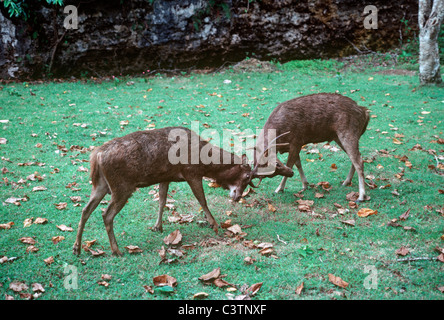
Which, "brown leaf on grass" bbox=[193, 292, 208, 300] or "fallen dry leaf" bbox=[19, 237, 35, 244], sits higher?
"fallen dry leaf" bbox=[19, 237, 35, 244]

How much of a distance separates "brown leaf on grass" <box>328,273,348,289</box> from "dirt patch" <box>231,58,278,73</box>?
11331 mm

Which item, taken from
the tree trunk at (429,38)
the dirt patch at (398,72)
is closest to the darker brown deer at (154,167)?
the tree trunk at (429,38)

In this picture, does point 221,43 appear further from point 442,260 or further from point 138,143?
point 442,260

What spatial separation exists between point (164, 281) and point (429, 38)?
35.8ft

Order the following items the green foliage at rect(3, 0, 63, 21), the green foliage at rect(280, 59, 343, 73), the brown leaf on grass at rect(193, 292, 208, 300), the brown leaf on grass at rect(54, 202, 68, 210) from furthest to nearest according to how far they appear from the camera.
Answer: the green foliage at rect(280, 59, 343, 73)
the green foliage at rect(3, 0, 63, 21)
the brown leaf on grass at rect(54, 202, 68, 210)
the brown leaf on grass at rect(193, 292, 208, 300)

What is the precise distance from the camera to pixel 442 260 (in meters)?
4.31

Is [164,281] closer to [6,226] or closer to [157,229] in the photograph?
[157,229]

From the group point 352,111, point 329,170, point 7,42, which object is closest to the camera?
point 352,111

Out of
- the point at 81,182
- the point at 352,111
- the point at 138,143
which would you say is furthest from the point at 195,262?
the point at 352,111

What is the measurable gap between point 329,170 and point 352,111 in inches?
53.6

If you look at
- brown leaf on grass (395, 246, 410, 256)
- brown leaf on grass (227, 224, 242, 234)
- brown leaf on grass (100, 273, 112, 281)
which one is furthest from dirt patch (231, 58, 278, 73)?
brown leaf on grass (100, 273, 112, 281)

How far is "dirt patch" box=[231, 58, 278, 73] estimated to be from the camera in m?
14.6

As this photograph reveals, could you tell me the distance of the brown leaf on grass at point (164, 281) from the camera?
13.2 feet

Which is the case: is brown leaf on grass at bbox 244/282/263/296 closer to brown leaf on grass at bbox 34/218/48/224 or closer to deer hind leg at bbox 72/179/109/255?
deer hind leg at bbox 72/179/109/255
